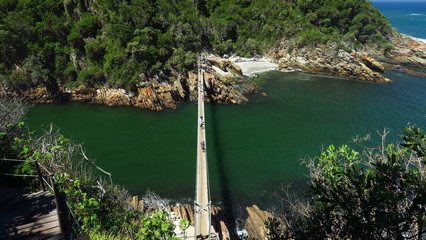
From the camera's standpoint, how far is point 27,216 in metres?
4.81

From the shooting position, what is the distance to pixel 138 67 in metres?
26.0

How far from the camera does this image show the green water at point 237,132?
15680 millimetres

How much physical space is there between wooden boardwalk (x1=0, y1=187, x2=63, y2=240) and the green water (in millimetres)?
9667

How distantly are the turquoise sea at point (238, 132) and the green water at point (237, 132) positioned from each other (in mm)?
69

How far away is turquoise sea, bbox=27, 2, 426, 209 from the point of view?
15.6 m

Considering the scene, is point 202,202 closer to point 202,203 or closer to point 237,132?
point 202,203

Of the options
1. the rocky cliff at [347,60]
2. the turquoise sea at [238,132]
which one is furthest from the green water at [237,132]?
the rocky cliff at [347,60]

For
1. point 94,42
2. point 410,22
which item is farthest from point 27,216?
point 410,22

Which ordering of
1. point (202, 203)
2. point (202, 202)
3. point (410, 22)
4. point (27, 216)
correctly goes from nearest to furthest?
1. point (27, 216)
2. point (202, 203)
3. point (202, 202)
4. point (410, 22)

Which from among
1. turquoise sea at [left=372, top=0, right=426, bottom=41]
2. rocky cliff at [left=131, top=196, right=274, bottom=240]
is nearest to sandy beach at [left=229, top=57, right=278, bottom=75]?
rocky cliff at [left=131, top=196, right=274, bottom=240]

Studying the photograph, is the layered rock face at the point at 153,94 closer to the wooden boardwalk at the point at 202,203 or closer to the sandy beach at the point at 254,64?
the sandy beach at the point at 254,64

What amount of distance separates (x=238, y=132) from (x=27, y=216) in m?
18.2

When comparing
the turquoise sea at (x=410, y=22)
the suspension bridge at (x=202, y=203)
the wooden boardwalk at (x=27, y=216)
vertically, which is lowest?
the suspension bridge at (x=202, y=203)

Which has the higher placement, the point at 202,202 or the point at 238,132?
the point at 238,132
